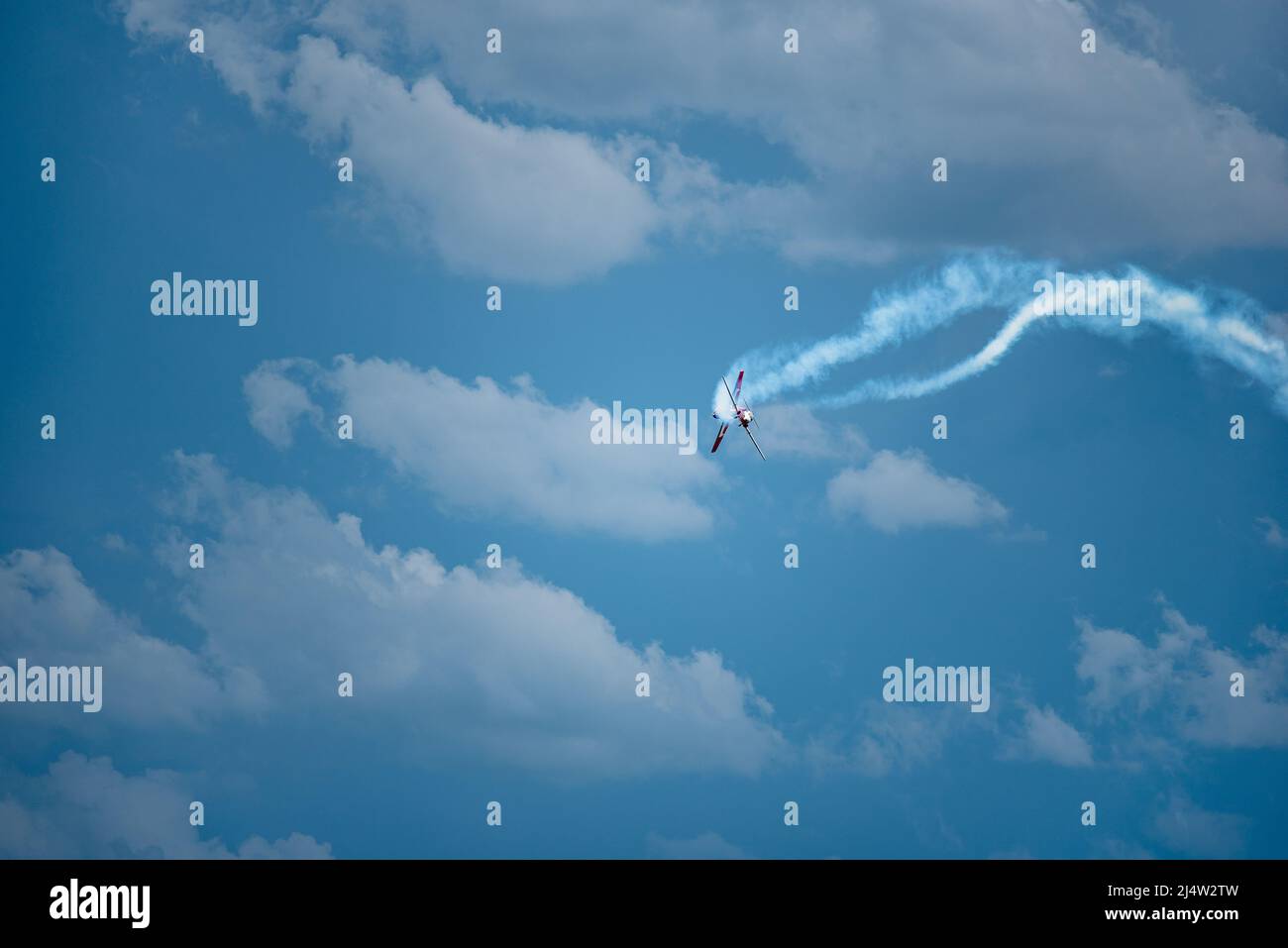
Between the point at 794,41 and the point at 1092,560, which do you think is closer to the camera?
the point at 794,41

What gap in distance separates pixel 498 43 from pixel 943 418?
3317 cm

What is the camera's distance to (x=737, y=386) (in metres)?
90.0

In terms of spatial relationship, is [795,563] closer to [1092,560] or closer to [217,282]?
[1092,560]

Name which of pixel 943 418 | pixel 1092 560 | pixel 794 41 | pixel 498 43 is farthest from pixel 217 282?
pixel 1092 560

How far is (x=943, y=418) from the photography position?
95938 mm

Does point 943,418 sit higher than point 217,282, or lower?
lower

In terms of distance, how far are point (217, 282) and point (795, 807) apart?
145 feet
